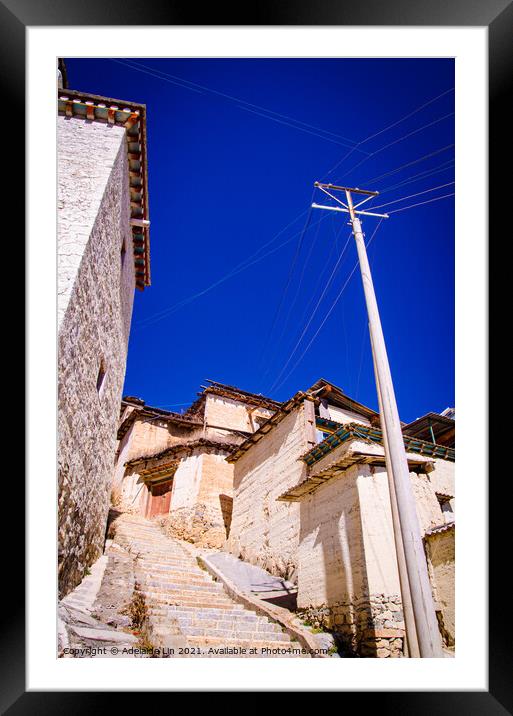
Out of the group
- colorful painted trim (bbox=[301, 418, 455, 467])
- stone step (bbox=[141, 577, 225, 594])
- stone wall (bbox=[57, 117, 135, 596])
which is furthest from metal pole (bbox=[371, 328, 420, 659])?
stone step (bbox=[141, 577, 225, 594])

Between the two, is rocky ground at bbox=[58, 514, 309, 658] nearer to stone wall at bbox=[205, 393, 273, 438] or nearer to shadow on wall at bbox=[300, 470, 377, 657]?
shadow on wall at bbox=[300, 470, 377, 657]

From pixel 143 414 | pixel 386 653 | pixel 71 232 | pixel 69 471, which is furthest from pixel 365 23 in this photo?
pixel 143 414

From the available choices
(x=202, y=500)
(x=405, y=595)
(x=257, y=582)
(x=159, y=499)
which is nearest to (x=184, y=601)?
(x=257, y=582)

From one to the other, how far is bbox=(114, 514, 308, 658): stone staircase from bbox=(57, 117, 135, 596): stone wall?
147 cm

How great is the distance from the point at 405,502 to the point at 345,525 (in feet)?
13.9

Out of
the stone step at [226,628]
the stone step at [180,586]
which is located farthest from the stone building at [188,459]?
the stone step at [226,628]

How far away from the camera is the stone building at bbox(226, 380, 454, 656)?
748 centimetres

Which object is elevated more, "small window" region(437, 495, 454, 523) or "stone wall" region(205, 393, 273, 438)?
"stone wall" region(205, 393, 273, 438)

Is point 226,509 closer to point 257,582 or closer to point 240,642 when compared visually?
point 257,582

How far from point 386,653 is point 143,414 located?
70.1 ft

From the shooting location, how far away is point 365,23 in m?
3.61

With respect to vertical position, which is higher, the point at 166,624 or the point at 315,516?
the point at 315,516

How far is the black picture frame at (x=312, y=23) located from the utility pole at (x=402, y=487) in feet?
2.48
